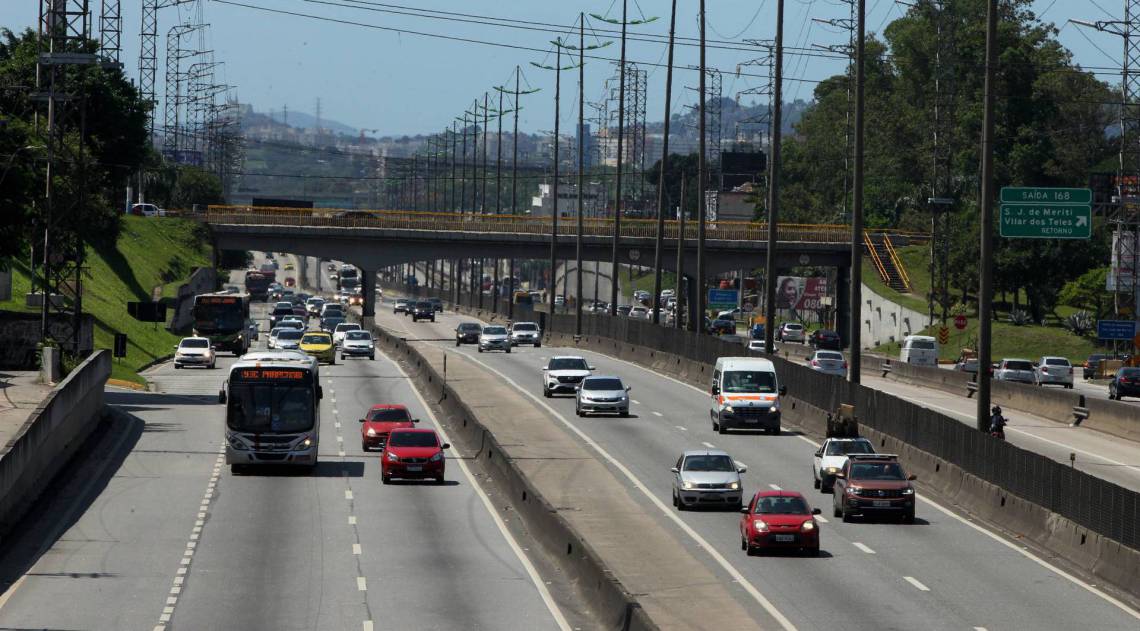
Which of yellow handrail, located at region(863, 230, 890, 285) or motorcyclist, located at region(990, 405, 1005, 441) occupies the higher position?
yellow handrail, located at region(863, 230, 890, 285)

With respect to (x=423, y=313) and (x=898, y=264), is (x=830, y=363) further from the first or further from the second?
(x=423, y=313)

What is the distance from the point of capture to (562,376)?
65.9m

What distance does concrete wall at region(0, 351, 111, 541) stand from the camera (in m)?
33.6

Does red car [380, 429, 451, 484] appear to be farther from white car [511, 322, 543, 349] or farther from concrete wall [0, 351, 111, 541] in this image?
white car [511, 322, 543, 349]

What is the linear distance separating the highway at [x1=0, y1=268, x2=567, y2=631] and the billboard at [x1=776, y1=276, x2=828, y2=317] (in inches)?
3240

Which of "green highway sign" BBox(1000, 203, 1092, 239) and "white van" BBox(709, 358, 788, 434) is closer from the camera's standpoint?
"white van" BBox(709, 358, 788, 434)

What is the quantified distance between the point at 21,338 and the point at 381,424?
23741mm

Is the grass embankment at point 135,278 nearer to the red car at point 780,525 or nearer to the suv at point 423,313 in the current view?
the suv at point 423,313

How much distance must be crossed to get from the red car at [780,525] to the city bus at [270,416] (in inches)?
591

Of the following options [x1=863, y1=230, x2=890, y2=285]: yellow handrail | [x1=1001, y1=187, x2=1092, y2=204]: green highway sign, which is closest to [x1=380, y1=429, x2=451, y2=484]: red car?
[x1=1001, y1=187, x2=1092, y2=204]: green highway sign

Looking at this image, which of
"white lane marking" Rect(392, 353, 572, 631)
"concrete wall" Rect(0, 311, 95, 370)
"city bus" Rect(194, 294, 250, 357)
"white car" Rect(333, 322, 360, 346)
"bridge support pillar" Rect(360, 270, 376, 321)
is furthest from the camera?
"bridge support pillar" Rect(360, 270, 376, 321)

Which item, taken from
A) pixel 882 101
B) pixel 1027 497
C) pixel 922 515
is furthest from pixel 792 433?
pixel 882 101

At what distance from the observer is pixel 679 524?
35.5m

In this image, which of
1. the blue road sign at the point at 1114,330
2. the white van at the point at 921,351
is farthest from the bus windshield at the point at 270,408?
the white van at the point at 921,351
